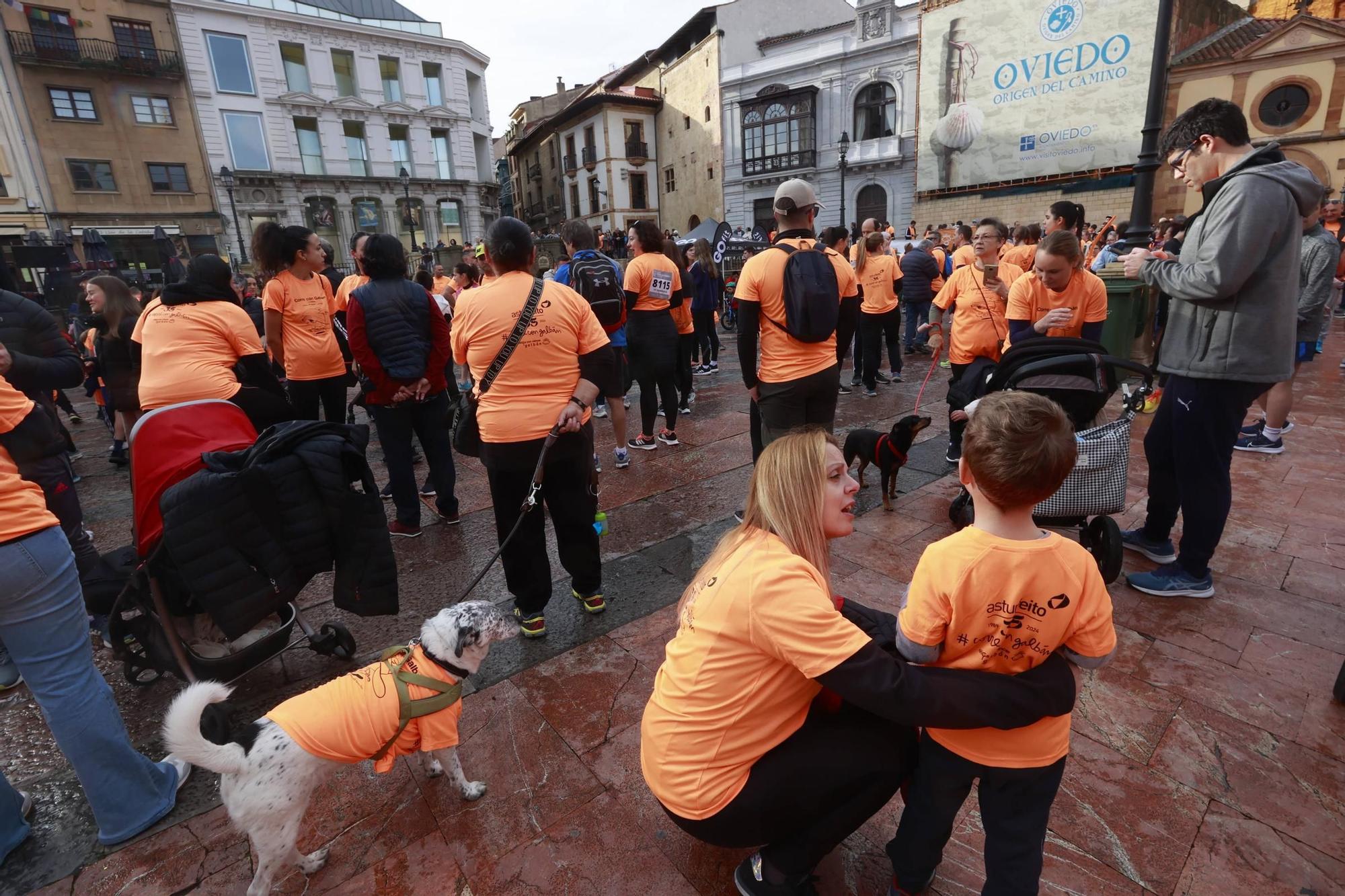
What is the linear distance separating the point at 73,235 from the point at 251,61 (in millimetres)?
11571

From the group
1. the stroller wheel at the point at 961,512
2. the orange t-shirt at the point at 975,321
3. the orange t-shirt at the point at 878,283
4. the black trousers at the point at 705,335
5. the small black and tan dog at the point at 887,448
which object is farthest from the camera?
the black trousers at the point at 705,335

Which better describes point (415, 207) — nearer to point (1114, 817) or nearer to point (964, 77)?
point (964, 77)

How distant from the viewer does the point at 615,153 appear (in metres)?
38.5

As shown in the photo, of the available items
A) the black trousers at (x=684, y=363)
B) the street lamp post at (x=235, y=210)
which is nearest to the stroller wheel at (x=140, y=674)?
the black trousers at (x=684, y=363)

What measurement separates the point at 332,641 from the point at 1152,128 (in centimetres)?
719

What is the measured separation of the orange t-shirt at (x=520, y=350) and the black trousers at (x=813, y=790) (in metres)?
1.80

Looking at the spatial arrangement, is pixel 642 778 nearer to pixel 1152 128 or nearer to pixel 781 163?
pixel 1152 128

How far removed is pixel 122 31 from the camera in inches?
1080

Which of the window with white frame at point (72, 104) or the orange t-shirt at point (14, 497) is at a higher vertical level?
the window with white frame at point (72, 104)

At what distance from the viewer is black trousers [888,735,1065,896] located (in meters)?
1.57

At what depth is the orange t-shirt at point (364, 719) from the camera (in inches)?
75.3

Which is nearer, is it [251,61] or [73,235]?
[73,235]

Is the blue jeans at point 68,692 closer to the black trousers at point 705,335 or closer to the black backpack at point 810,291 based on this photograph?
the black backpack at point 810,291

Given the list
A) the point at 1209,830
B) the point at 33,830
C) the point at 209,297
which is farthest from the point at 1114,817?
the point at 209,297
